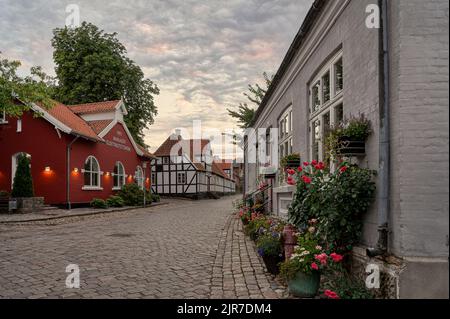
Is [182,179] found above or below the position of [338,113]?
below

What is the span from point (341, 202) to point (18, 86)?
17.2 m

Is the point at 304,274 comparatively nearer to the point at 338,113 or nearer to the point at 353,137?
the point at 353,137

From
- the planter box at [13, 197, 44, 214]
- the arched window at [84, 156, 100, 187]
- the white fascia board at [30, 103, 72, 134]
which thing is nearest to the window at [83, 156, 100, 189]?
the arched window at [84, 156, 100, 187]

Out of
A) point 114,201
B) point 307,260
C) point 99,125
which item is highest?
point 99,125

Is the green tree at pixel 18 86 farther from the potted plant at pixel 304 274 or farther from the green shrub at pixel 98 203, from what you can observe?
the potted plant at pixel 304 274

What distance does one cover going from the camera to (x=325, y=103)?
656 centimetres

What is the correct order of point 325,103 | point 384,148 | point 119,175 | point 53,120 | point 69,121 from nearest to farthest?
point 384,148 → point 325,103 → point 53,120 → point 69,121 → point 119,175

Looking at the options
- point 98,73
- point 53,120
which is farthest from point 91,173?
point 98,73

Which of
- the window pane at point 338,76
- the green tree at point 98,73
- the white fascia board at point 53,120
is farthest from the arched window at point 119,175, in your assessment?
the window pane at point 338,76

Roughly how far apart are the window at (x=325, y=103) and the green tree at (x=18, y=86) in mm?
14182

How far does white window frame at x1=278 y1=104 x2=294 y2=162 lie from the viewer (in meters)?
9.89

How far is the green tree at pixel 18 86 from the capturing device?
56.6 ft

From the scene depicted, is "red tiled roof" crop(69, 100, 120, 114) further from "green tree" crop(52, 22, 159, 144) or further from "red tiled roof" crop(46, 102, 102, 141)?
"green tree" crop(52, 22, 159, 144)

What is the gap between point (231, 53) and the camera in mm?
13656
